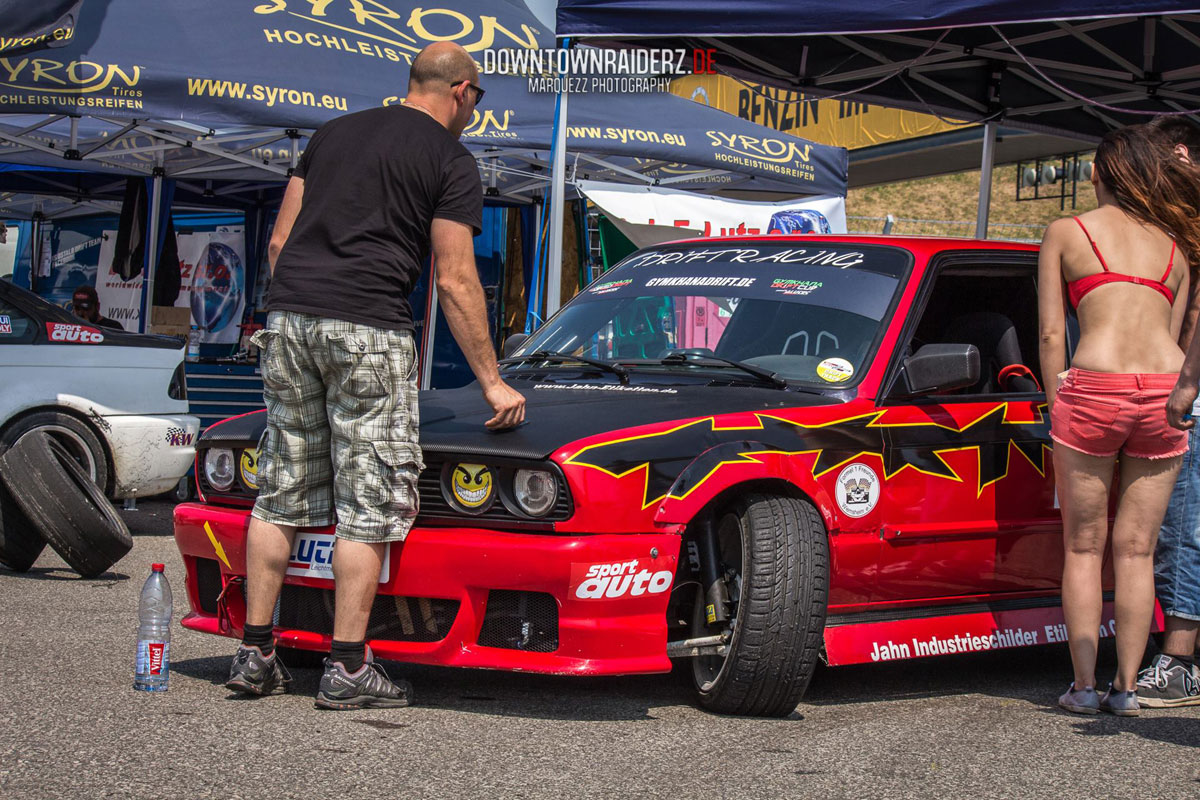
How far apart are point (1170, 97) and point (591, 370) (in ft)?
19.2

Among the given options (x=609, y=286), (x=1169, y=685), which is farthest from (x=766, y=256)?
(x=1169, y=685)

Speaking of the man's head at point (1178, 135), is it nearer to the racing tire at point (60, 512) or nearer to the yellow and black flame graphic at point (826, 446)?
the yellow and black flame graphic at point (826, 446)

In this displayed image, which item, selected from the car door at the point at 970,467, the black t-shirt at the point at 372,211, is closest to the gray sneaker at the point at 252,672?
the black t-shirt at the point at 372,211

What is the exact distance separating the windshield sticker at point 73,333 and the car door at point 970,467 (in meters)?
5.32

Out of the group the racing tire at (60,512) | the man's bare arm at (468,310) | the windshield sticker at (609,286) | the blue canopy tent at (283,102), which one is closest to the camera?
the man's bare arm at (468,310)

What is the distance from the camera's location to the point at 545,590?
3.68m

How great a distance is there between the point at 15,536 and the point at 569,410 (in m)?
3.96

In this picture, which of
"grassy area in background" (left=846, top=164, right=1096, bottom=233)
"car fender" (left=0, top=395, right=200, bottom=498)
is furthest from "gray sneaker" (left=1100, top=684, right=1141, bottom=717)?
"grassy area in background" (left=846, top=164, right=1096, bottom=233)

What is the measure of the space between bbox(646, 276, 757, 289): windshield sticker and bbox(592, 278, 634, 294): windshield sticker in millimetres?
203

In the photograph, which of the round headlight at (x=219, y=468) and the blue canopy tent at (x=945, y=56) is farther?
the blue canopy tent at (x=945, y=56)

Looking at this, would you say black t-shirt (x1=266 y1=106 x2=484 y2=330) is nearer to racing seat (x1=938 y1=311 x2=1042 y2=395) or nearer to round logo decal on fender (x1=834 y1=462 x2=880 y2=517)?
round logo decal on fender (x1=834 y1=462 x2=880 y2=517)

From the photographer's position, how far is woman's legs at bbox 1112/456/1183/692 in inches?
169

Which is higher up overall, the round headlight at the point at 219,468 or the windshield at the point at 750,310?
the windshield at the point at 750,310

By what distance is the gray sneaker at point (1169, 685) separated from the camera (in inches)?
174
